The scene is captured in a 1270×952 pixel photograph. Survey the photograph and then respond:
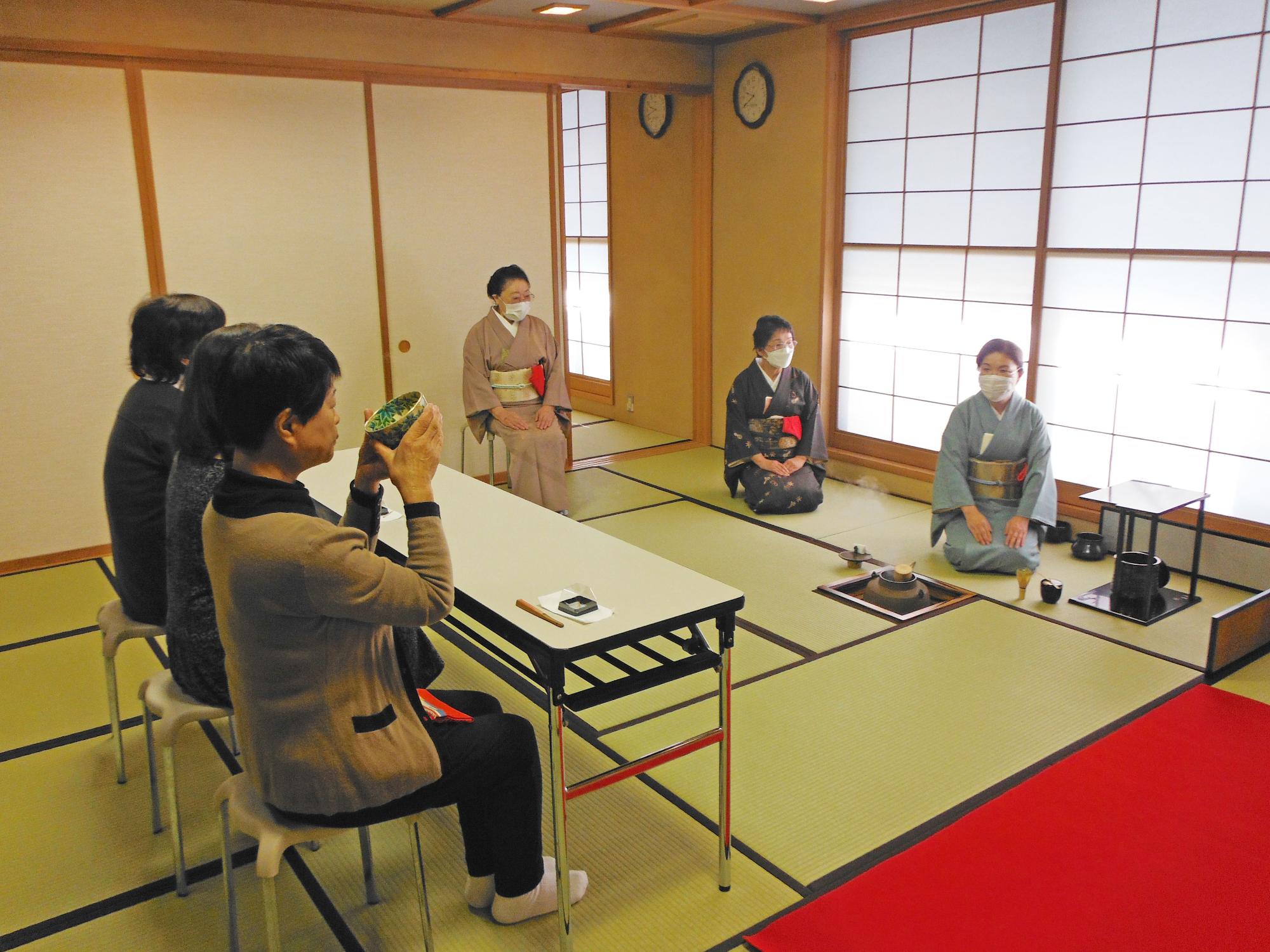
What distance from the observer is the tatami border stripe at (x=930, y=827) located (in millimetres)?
2229

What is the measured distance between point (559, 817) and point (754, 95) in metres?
4.99

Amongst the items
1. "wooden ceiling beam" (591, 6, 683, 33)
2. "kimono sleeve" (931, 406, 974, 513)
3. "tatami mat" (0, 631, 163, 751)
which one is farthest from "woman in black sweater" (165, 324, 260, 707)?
"wooden ceiling beam" (591, 6, 683, 33)

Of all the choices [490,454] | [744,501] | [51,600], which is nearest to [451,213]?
[490,454]

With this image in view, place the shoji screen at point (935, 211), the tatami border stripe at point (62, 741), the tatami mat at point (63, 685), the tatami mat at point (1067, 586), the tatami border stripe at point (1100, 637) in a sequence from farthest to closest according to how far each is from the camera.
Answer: the shoji screen at point (935, 211) < the tatami mat at point (1067, 586) < the tatami border stripe at point (1100, 637) < the tatami mat at point (63, 685) < the tatami border stripe at point (62, 741)

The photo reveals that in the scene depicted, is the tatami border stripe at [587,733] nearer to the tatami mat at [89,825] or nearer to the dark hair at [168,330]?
the tatami mat at [89,825]

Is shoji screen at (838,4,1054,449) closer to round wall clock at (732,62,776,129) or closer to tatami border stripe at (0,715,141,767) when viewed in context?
round wall clock at (732,62,776,129)

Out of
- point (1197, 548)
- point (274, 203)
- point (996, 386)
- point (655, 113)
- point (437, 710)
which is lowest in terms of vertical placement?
point (1197, 548)

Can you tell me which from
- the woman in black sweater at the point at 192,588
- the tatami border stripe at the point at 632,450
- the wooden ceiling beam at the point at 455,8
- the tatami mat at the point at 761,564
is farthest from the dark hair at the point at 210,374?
the tatami border stripe at the point at 632,450

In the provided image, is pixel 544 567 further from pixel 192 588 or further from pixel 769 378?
pixel 769 378

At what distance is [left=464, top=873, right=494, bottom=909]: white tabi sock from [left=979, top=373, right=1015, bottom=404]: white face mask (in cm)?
303

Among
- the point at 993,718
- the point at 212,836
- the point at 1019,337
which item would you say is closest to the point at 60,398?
the point at 212,836

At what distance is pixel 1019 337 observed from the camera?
4.97m

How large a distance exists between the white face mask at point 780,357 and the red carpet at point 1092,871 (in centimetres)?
269

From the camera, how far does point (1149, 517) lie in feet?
12.3
